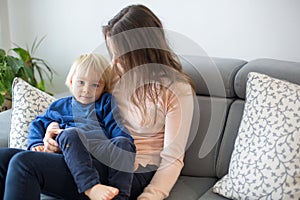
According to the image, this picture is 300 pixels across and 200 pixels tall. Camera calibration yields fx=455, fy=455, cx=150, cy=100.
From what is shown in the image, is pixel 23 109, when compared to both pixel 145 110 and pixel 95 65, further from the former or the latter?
pixel 145 110

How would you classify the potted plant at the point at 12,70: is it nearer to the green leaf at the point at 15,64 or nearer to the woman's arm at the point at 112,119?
the green leaf at the point at 15,64

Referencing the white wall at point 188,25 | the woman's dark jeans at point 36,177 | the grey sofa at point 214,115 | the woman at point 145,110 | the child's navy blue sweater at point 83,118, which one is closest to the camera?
the woman's dark jeans at point 36,177

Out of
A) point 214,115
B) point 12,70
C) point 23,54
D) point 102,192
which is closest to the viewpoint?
point 102,192

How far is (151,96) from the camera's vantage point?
5.36ft

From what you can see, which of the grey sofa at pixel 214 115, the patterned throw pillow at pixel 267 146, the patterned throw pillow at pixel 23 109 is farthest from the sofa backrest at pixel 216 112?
the patterned throw pillow at pixel 23 109

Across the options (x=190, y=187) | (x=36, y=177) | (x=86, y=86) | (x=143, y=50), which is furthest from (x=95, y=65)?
(x=190, y=187)

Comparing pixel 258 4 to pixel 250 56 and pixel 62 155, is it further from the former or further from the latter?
pixel 62 155

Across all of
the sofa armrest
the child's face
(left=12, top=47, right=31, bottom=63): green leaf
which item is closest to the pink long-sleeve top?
the child's face

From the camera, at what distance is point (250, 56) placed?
219 centimetres

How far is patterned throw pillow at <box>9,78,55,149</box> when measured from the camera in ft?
5.87

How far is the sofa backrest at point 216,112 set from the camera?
1.79 m

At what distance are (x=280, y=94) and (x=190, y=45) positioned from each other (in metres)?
0.79

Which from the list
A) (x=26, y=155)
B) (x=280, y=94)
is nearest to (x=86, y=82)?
(x=26, y=155)

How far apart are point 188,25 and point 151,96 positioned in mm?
783
